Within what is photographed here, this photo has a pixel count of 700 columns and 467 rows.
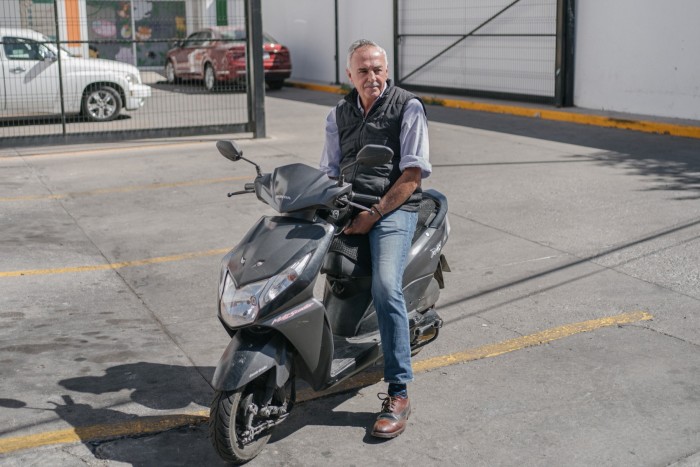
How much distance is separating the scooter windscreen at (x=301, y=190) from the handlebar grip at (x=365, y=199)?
210mm

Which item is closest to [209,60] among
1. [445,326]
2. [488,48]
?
[488,48]

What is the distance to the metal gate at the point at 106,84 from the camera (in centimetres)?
1387

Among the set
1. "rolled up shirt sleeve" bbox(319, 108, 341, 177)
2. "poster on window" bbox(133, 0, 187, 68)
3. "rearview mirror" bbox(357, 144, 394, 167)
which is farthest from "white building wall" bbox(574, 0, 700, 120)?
"rearview mirror" bbox(357, 144, 394, 167)

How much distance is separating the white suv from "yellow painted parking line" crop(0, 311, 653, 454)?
10201 millimetres

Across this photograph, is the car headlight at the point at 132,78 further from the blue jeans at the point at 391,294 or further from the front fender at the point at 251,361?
the front fender at the point at 251,361

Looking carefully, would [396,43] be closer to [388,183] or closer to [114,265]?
[114,265]

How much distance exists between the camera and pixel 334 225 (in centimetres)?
450

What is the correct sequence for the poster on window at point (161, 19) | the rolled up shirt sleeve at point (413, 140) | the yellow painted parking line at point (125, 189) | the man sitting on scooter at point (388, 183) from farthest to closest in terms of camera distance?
the poster on window at point (161, 19)
the yellow painted parking line at point (125, 189)
the rolled up shirt sleeve at point (413, 140)
the man sitting on scooter at point (388, 183)

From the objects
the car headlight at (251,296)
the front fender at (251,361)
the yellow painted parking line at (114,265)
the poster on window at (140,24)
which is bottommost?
the yellow painted parking line at (114,265)

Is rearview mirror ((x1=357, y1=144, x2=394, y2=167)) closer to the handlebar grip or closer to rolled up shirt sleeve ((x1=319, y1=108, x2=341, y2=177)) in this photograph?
the handlebar grip

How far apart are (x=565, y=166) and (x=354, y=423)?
24.3ft

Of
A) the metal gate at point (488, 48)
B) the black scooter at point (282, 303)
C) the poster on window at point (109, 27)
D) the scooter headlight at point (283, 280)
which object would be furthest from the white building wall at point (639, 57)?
the scooter headlight at point (283, 280)

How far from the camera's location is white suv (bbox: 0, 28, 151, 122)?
46.6 ft

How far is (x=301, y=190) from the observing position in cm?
422
